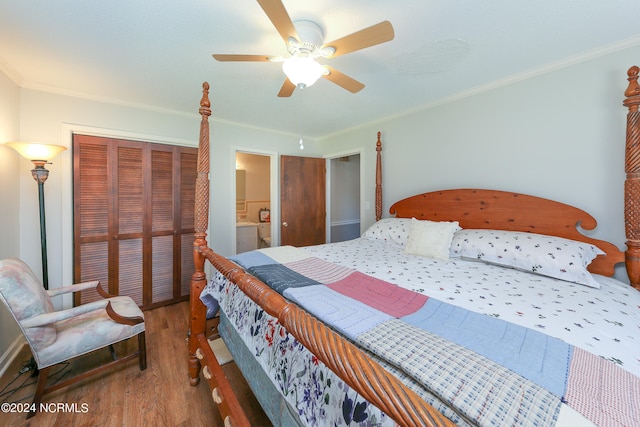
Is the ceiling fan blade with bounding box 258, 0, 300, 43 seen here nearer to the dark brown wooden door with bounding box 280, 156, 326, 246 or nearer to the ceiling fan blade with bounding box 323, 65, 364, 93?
the ceiling fan blade with bounding box 323, 65, 364, 93

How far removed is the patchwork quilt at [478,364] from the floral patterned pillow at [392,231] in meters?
1.35

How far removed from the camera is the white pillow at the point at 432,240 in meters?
1.97

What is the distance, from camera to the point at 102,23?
1.45m

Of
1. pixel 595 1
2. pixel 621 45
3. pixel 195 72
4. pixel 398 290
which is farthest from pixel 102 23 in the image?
pixel 621 45

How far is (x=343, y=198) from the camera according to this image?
4801mm

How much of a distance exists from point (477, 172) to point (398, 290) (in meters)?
1.76

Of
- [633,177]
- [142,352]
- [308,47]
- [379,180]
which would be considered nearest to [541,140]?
[633,177]

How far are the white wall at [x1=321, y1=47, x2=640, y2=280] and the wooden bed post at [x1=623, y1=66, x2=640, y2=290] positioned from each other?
6.9 inches

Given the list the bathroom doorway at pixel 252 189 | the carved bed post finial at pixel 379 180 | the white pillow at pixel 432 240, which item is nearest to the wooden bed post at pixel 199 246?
the white pillow at pixel 432 240

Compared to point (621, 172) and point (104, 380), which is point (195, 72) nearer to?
point (104, 380)

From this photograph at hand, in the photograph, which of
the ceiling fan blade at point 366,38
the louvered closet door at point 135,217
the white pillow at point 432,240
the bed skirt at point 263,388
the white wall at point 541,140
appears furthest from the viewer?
the louvered closet door at point 135,217

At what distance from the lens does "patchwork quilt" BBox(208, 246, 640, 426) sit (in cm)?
53

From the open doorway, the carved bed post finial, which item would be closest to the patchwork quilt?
the carved bed post finial

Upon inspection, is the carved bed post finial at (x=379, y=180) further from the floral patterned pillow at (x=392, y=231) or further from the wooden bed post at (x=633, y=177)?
the wooden bed post at (x=633, y=177)
